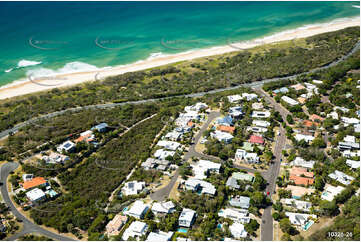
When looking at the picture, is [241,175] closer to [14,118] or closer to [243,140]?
[243,140]

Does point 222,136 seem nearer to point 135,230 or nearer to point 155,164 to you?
point 155,164

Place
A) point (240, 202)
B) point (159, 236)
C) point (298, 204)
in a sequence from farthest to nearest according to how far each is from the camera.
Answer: point (240, 202) → point (298, 204) → point (159, 236)

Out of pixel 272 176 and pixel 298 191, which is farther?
pixel 272 176

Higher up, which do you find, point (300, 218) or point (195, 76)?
point (195, 76)

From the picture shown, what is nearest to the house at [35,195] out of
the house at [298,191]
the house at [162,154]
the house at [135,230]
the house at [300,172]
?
the house at [135,230]

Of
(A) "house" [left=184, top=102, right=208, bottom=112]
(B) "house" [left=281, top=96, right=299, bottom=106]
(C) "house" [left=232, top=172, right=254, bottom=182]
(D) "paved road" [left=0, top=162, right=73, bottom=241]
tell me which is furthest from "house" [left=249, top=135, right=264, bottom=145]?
(D) "paved road" [left=0, top=162, right=73, bottom=241]

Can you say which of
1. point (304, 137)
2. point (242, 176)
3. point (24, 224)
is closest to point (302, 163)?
point (304, 137)

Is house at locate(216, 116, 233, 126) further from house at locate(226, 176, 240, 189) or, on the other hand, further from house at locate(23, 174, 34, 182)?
house at locate(23, 174, 34, 182)
